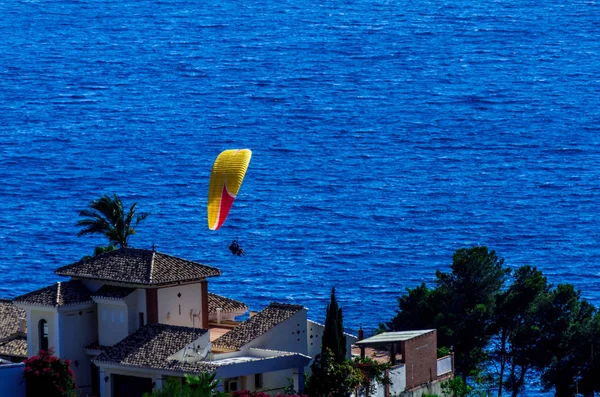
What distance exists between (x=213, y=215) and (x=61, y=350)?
11781mm

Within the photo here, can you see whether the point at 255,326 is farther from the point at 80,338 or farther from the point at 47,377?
the point at 47,377

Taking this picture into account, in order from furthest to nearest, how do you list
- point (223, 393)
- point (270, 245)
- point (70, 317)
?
point (270, 245), point (70, 317), point (223, 393)

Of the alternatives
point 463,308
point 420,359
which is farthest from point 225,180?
point 463,308

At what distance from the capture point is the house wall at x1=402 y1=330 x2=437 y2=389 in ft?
241

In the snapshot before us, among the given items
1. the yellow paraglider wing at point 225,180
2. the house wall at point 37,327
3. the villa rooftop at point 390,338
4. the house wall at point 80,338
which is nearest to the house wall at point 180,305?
the house wall at point 80,338

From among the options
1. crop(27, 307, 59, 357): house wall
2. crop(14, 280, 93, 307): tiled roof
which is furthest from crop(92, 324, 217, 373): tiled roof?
crop(14, 280, 93, 307): tiled roof

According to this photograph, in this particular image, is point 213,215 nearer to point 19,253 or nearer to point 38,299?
point 38,299

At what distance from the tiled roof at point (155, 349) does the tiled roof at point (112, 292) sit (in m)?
2.41

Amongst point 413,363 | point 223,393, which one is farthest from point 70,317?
point 413,363

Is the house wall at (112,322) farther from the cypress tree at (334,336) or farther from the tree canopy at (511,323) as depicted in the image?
the tree canopy at (511,323)

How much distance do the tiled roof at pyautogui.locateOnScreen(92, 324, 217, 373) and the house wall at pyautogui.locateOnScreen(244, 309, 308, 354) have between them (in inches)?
168

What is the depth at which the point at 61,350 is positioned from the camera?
7294cm

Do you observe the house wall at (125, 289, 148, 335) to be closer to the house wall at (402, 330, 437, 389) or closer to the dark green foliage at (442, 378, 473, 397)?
the house wall at (402, 330, 437, 389)

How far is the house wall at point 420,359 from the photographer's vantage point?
73375mm
